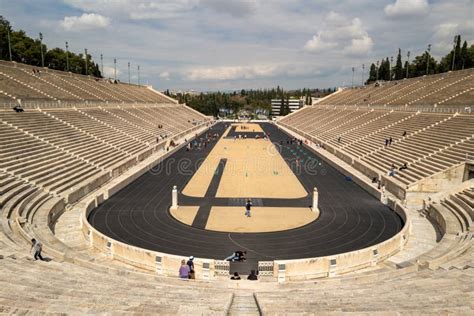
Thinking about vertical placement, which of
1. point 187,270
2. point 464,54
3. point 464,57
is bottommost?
point 187,270

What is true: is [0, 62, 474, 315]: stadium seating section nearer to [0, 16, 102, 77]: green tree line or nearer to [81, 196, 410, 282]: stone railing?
[81, 196, 410, 282]: stone railing

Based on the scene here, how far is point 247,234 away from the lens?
1766cm

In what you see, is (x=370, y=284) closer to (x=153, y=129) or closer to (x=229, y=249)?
(x=229, y=249)

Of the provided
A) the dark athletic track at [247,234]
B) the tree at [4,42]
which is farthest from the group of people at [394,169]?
the tree at [4,42]

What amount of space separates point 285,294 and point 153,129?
156 feet

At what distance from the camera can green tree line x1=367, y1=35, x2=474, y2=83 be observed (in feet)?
254

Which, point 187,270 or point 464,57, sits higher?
point 464,57

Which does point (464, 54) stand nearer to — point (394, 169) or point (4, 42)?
point (394, 169)

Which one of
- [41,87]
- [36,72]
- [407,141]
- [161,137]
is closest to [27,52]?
[36,72]

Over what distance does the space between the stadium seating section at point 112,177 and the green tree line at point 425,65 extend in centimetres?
3041

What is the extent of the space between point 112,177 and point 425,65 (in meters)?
93.3

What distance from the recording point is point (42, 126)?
30641 millimetres

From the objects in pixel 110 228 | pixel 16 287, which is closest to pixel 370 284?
pixel 16 287

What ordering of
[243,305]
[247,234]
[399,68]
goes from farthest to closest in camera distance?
[399,68], [247,234], [243,305]
